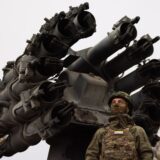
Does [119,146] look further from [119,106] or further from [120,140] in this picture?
[119,106]

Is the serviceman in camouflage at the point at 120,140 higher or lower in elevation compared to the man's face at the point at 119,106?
lower

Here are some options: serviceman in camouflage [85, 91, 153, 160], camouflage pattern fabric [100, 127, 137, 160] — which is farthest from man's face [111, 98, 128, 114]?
camouflage pattern fabric [100, 127, 137, 160]

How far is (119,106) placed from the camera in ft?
18.4

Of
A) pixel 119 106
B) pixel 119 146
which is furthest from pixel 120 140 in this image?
pixel 119 106

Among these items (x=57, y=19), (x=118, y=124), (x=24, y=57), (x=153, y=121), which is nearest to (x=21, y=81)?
(x=24, y=57)

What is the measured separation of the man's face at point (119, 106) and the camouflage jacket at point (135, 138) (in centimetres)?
8

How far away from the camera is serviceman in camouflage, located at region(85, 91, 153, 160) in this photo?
Answer: 211 inches

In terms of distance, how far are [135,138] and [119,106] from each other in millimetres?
396

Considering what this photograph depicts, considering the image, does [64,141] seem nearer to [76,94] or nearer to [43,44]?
[76,94]

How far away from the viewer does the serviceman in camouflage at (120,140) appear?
211 inches

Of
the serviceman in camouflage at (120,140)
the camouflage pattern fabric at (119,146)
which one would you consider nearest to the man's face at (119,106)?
the serviceman in camouflage at (120,140)

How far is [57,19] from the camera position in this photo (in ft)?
26.3

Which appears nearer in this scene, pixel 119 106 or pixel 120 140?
pixel 120 140

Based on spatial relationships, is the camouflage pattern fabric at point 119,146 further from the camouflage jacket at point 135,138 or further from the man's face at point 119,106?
the man's face at point 119,106
